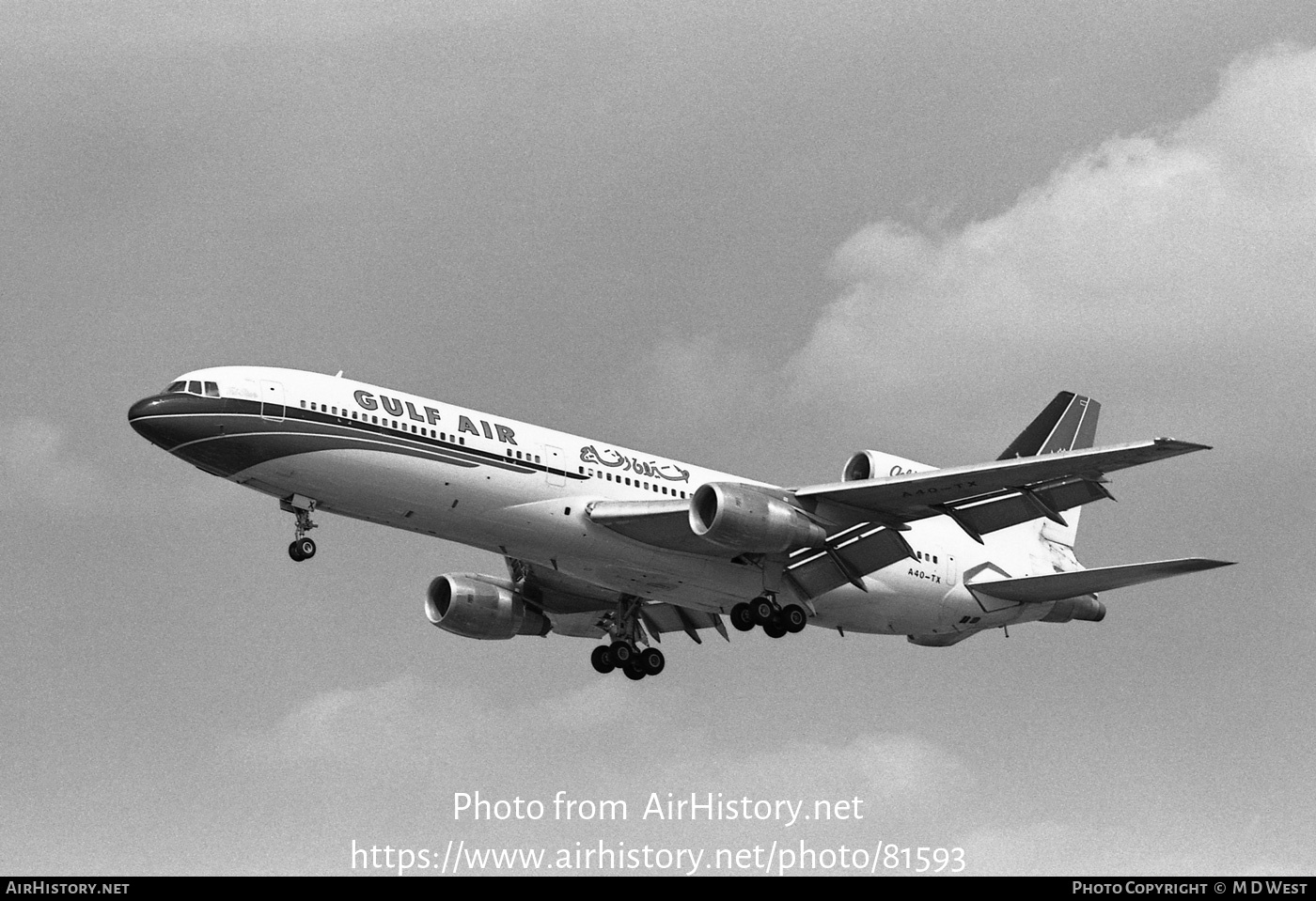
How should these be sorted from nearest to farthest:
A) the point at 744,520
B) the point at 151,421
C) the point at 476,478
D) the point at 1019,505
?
the point at 151,421 → the point at 476,478 → the point at 744,520 → the point at 1019,505

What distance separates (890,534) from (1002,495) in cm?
302

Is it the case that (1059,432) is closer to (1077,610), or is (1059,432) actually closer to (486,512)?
(1077,610)

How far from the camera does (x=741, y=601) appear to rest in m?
44.7

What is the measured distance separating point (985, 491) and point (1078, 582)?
661 cm

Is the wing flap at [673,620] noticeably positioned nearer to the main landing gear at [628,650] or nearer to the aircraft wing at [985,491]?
the main landing gear at [628,650]

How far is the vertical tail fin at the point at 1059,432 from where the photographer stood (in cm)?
5047

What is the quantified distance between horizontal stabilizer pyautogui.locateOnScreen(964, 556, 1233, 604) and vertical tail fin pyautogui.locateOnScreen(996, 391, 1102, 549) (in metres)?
3.61

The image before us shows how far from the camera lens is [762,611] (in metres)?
43.8

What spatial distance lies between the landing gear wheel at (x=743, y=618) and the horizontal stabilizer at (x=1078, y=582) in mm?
7291

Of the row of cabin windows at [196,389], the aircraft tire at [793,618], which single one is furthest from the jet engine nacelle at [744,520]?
the row of cabin windows at [196,389]

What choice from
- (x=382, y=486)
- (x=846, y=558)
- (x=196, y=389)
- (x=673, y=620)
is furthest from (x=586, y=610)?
(x=196, y=389)

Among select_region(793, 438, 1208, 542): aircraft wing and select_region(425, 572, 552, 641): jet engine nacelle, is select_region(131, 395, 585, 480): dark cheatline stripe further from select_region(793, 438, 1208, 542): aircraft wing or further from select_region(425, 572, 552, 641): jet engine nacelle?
select_region(793, 438, 1208, 542): aircraft wing
